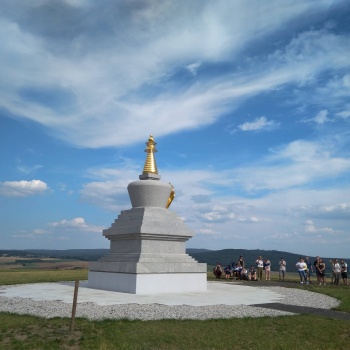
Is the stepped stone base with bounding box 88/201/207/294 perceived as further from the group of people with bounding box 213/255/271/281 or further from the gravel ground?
the group of people with bounding box 213/255/271/281

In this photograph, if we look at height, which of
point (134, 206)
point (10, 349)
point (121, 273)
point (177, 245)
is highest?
point (134, 206)

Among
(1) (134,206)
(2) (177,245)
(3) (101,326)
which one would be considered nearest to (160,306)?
(3) (101,326)

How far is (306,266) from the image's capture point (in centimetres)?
2381

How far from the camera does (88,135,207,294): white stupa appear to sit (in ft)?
59.3

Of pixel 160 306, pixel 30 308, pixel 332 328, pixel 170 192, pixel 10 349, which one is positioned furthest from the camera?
pixel 170 192

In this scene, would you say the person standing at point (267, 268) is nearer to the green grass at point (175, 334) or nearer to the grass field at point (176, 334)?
the grass field at point (176, 334)

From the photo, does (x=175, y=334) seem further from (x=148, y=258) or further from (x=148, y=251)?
(x=148, y=251)

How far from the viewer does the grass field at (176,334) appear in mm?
8078

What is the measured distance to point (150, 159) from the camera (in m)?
23.5

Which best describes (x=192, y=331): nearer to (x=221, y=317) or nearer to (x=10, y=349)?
(x=221, y=317)

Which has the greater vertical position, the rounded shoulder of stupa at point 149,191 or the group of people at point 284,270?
the rounded shoulder of stupa at point 149,191

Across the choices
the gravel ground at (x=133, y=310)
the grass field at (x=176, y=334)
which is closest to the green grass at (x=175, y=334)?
the grass field at (x=176, y=334)

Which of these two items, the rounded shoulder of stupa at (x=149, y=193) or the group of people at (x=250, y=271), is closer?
the rounded shoulder of stupa at (x=149, y=193)

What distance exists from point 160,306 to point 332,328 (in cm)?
547
